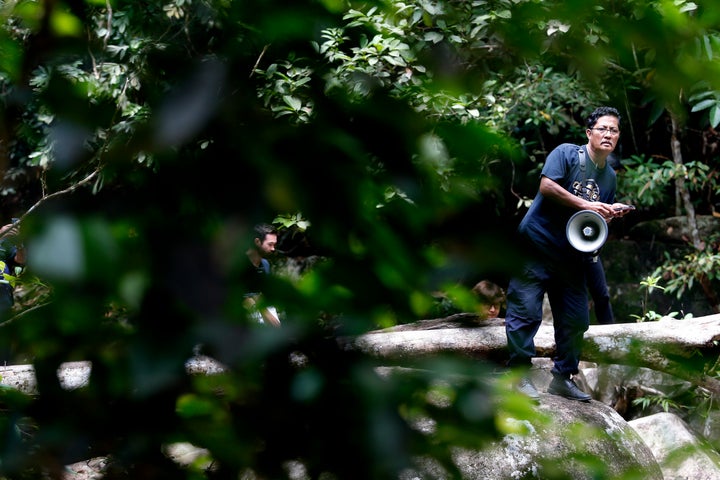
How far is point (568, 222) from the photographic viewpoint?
4082 mm

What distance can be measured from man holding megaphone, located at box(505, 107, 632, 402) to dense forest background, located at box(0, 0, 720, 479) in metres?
3.39

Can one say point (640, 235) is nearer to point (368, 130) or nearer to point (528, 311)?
point (528, 311)

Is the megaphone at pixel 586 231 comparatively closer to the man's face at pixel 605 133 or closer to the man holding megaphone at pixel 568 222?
the man holding megaphone at pixel 568 222

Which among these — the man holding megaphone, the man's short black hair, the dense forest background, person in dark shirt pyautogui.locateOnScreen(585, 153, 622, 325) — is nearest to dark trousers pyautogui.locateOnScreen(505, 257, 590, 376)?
the man holding megaphone

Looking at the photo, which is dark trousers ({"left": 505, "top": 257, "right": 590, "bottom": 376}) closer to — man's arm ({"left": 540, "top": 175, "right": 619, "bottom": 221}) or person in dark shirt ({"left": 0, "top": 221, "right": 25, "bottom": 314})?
man's arm ({"left": 540, "top": 175, "right": 619, "bottom": 221})

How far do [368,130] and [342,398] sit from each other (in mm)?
214

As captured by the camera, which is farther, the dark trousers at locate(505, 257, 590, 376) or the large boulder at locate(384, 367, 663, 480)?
the dark trousers at locate(505, 257, 590, 376)

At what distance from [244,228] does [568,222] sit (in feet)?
12.1

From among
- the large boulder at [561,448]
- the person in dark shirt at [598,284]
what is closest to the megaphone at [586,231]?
the person in dark shirt at [598,284]

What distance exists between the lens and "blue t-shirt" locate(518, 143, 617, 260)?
4.12 metres

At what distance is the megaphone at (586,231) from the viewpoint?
401 cm

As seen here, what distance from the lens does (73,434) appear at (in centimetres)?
62

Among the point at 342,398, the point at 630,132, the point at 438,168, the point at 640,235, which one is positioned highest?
the point at 438,168

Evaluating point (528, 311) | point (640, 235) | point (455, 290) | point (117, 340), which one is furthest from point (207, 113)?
point (640, 235)
